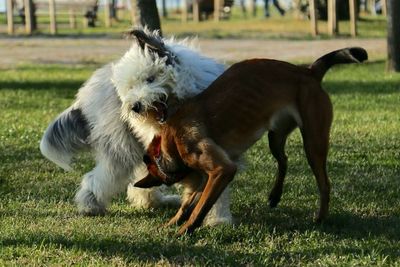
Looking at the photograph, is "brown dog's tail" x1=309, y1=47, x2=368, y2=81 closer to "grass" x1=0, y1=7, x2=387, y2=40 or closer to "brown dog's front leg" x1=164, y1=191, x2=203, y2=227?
"brown dog's front leg" x1=164, y1=191, x2=203, y2=227

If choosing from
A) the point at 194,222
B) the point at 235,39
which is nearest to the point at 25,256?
the point at 194,222

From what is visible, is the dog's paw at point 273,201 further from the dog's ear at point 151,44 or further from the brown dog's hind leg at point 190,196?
the dog's ear at point 151,44

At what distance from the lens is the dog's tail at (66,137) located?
19.8 feet

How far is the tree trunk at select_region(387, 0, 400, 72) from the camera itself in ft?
48.5

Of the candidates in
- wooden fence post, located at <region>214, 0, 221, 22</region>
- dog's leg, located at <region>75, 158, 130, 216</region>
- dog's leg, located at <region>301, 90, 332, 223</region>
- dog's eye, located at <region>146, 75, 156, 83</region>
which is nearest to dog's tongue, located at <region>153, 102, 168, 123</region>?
dog's eye, located at <region>146, 75, 156, 83</region>

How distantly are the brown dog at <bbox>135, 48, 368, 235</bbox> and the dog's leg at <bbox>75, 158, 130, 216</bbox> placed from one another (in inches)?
17.6

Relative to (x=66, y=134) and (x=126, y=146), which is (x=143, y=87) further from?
(x=66, y=134)

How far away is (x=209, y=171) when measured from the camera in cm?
501

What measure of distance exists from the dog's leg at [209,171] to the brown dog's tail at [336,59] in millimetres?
894

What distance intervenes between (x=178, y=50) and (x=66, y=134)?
1.16 m

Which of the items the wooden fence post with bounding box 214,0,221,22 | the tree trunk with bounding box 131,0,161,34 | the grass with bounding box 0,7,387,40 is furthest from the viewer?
the wooden fence post with bounding box 214,0,221,22

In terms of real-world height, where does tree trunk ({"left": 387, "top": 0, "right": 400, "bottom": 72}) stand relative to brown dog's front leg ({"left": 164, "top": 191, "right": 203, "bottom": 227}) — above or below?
above

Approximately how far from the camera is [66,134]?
6.07 meters

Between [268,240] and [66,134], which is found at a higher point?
[66,134]
